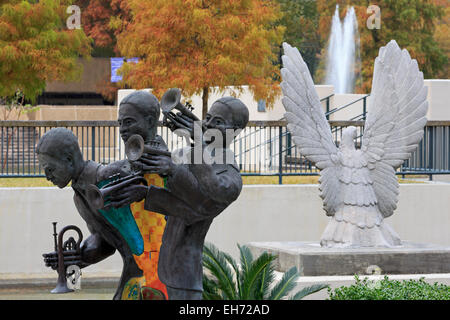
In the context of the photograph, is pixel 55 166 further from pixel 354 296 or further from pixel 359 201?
pixel 359 201

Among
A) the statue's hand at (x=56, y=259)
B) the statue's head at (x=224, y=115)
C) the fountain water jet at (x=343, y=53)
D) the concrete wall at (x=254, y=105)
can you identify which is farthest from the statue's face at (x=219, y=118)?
the fountain water jet at (x=343, y=53)

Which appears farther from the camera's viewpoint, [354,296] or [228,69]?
[228,69]

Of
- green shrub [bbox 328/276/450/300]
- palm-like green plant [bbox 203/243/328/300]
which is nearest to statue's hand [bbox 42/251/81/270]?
palm-like green plant [bbox 203/243/328/300]

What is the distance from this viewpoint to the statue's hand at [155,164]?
382 cm

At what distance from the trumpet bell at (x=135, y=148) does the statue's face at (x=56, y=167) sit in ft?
1.97

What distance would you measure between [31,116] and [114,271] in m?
18.3

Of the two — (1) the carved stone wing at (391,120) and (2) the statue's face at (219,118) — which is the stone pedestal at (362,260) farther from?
(2) the statue's face at (219,118)

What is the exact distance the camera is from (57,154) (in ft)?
14.0

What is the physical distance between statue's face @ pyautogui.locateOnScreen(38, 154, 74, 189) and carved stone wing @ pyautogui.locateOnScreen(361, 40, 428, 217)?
645 centimetres

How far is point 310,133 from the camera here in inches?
408

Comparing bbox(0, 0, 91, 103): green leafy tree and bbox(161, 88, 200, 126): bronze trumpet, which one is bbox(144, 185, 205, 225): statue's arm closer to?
bbox(161, 88, 200, 126): bronze trumpet

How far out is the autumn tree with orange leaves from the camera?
53.4 ft

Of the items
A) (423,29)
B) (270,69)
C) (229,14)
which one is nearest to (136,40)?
(229,14)

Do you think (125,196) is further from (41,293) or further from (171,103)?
(41,293)
